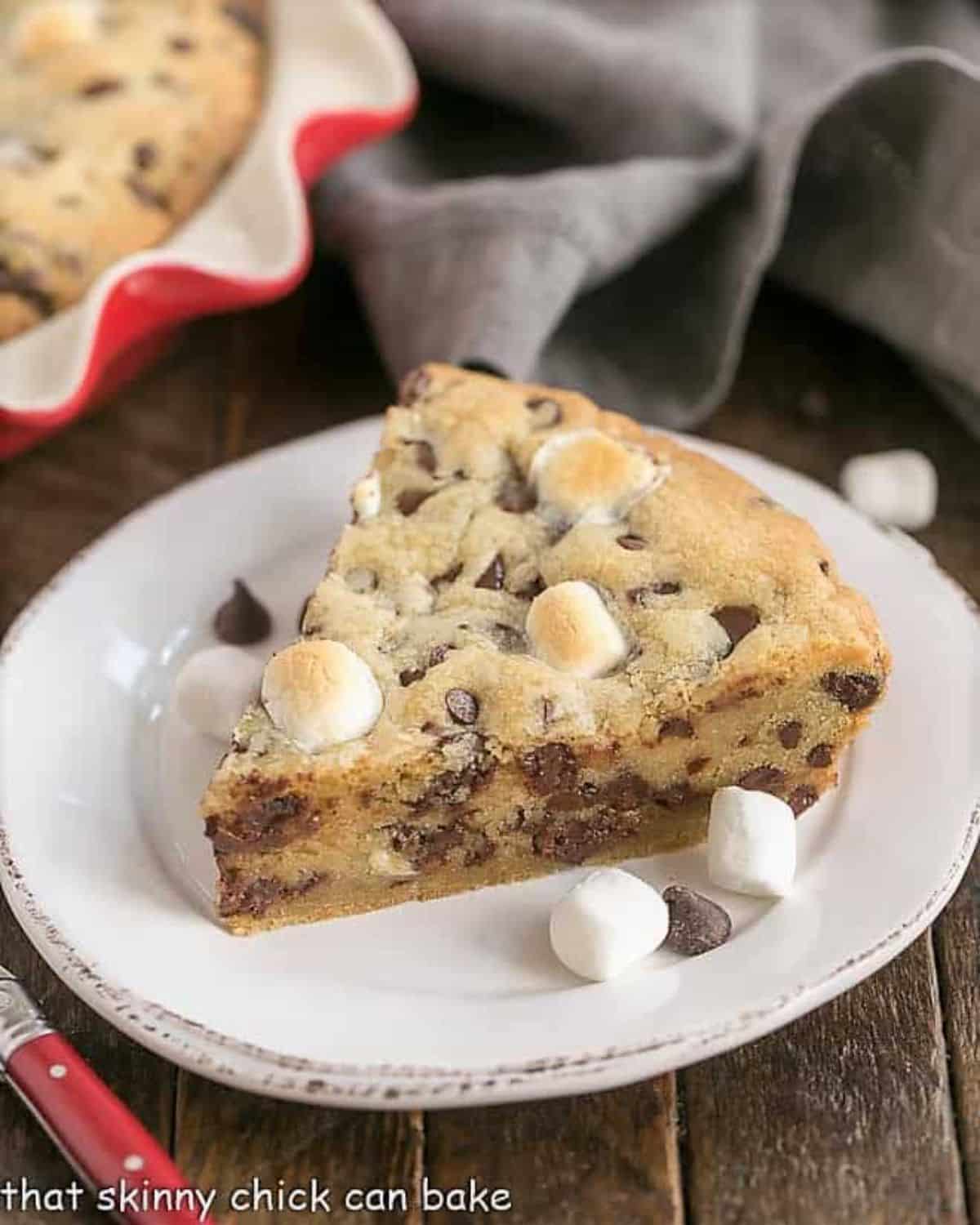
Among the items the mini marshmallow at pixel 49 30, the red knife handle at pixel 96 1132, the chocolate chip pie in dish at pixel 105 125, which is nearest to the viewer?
the red knife handle at pixel 96 1132

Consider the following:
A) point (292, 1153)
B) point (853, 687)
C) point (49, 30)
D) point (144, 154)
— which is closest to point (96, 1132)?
point (292, 1153)

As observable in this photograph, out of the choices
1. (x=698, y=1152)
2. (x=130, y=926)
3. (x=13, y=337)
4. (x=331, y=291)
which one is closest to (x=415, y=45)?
(x=331, y=291)

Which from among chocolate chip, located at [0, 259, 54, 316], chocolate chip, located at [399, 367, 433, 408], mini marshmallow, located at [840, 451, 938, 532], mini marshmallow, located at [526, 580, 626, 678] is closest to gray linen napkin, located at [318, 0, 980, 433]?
mini marshmallow, located at [840, 451, 938, 532]

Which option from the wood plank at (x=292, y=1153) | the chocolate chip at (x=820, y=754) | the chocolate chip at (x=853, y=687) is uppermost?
the chocolate chip at (x=853, y=687)

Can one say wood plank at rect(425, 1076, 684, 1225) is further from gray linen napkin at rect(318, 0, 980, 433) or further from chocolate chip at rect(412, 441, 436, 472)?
gray linen napkin at rect(318, 0, 980, 433)

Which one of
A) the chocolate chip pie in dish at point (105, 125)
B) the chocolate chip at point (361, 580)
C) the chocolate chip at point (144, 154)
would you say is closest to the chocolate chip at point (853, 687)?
the chocolate chip at point (361, 580)

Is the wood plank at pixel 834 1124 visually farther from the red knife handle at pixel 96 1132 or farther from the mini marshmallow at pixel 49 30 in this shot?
the mini marshmallow at pixel 49 30

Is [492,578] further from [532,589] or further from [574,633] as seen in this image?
[574,633]
